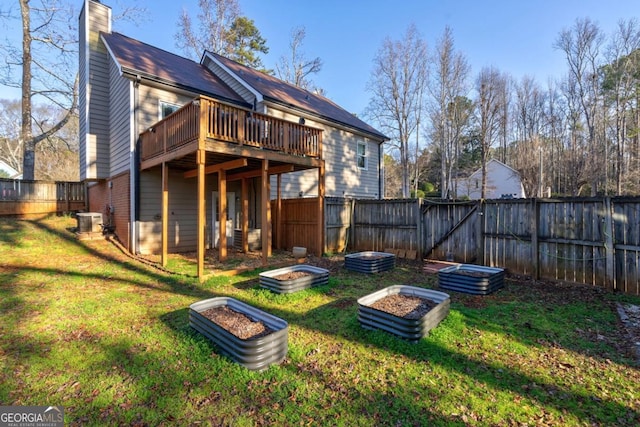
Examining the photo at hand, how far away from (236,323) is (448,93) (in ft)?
81.7

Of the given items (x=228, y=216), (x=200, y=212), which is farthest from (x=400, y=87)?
(x=200, y=212)

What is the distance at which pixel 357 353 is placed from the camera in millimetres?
3658

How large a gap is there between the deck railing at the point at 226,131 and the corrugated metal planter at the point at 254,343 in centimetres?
445

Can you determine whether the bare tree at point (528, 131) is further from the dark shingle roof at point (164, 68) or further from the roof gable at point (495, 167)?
the dark shingle roof at point (164, 68)

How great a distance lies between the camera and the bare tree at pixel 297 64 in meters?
24.5

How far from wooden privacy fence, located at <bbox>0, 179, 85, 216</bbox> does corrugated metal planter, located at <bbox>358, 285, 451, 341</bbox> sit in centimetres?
1519

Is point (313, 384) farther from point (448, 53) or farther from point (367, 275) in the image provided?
point (448, 53)

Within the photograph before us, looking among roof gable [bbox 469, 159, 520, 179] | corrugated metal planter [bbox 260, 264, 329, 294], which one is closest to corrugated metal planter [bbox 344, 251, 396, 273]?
corrugated metal planter [bbox 260, 264, 329, 294]

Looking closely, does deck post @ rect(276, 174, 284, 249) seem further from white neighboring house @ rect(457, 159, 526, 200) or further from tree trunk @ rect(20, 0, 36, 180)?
white neighboring house @ rect(457, 159, 526, 200)

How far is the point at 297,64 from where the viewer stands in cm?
2470

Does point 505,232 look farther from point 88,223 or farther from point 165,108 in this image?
point 88,223

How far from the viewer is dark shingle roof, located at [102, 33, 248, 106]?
9.50m

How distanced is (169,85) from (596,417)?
11612 millimetres

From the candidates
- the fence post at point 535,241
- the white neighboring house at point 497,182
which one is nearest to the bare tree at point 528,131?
the white neighboring house at point 497,182
